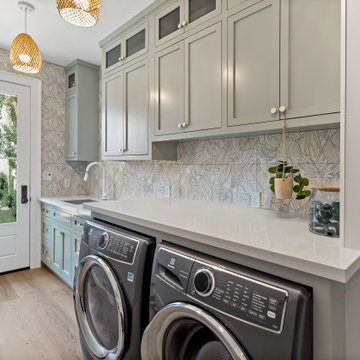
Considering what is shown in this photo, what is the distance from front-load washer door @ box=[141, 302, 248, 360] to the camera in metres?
0.89

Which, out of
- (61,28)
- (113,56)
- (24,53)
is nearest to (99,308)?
(24,53)

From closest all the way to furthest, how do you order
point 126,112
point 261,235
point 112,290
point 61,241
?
point 261,235 → point 112,290 → point 126,112 → point 61,241

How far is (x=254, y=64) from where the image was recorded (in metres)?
1.35

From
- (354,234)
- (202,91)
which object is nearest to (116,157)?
(202,91)

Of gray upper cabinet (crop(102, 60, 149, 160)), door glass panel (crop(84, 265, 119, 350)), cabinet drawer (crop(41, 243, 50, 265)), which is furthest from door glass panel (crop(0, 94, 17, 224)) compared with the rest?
door glass panel (crop(84, 265, 119, 350))

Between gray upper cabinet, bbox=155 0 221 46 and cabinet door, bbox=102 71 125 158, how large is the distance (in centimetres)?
58

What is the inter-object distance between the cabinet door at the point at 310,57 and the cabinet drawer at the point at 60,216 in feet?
7.33

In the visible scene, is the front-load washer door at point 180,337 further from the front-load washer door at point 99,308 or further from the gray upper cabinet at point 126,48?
the gray upper cabinet at point 126,48

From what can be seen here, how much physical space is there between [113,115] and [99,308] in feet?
5.55

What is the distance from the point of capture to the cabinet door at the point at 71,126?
3.23 metres

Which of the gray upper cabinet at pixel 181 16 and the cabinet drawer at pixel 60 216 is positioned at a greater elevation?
the gray upper cabinet at pixel 181 16

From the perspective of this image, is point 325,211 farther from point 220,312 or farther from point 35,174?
point 35,174

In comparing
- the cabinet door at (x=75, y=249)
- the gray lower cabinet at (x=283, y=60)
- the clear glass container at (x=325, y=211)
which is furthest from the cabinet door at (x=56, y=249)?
the clear glass container at (x=325, y=211)

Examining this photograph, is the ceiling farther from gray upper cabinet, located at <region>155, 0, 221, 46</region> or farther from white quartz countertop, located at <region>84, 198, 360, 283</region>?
white quartz countertop, located at <region>84, 198, 360, 283</region>
